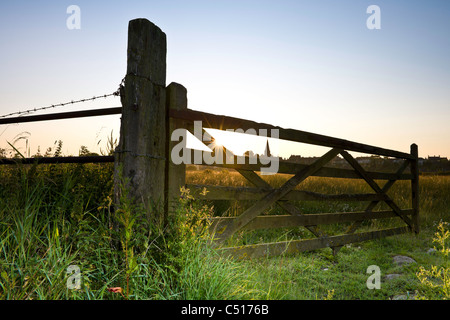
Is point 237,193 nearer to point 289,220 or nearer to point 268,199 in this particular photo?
point 268,199

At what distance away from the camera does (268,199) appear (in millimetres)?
4348

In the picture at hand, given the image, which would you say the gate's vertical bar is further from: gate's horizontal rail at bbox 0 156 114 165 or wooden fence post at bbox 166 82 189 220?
gate's horizontal rail at bbox 0 156 114 165

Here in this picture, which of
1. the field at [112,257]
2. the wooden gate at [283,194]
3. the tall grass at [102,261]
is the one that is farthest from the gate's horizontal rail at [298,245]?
the tall grass at [102,261]

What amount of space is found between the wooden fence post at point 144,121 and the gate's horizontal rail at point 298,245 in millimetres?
904

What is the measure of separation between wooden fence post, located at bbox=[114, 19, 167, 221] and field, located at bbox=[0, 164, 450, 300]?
25cm

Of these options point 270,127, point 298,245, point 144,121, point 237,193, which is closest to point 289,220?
point 298,245

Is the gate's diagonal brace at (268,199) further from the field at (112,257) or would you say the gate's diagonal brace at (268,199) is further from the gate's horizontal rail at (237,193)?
the field at (112,257)

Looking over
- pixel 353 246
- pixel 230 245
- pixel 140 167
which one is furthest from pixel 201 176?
pixel 140 167

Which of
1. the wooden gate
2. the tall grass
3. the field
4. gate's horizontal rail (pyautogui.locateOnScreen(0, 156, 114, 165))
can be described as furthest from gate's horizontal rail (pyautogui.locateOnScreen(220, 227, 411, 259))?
gate's horizontal rail (pyautogui.locateOnScreen(0, 156, 114, 165))

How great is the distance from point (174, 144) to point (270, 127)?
146 cm

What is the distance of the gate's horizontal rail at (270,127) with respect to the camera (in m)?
3.51

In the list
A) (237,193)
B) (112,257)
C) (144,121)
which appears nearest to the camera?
(112,257)

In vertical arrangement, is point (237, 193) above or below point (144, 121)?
below

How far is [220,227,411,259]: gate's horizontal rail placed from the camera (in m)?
3.81
